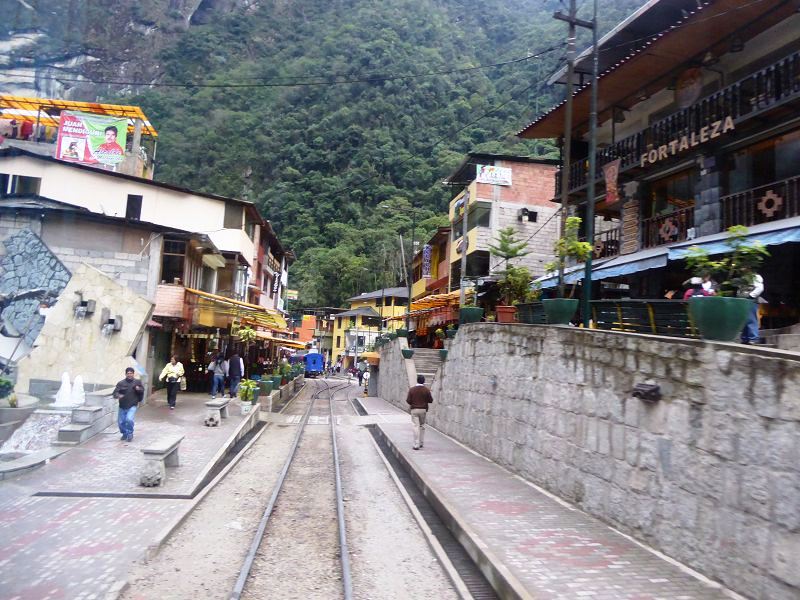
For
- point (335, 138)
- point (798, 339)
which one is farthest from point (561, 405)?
point (335, 138)

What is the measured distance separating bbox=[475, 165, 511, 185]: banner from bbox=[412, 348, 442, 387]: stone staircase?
10273 millimetres

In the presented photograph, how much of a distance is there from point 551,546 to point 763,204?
34.9ft

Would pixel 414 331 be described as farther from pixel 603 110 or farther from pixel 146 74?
pixel 146 74

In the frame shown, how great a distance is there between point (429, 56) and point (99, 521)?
76.8m

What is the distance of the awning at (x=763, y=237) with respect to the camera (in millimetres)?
10703

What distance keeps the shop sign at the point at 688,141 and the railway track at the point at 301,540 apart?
11.9 meters

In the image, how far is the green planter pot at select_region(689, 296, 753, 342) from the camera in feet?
18.7

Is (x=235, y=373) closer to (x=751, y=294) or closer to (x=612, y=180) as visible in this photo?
(x=612, y=180)

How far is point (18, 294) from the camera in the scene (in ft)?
58.6

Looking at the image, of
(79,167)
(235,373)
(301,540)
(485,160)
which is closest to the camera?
(301,540)

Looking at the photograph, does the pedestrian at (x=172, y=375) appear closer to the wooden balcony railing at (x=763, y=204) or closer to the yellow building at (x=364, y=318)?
the wooden balcony railing at (x=763, y=204)

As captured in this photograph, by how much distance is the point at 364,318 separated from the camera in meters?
64.4

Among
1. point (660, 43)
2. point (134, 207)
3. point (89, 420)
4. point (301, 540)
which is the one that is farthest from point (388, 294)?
point (301, 540)

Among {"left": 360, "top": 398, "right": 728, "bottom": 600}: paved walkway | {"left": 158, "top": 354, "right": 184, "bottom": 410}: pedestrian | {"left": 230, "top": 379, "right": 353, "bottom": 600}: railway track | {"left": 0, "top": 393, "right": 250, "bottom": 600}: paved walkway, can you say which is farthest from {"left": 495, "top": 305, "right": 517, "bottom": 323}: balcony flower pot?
{"left": 158, "top": 354, "right": 184, "bottom": 410}: pedestrian
